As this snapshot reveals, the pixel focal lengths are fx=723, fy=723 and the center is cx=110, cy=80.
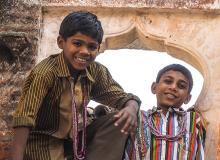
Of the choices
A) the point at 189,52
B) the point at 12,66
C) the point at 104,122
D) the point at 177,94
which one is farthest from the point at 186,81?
the point at 12,66

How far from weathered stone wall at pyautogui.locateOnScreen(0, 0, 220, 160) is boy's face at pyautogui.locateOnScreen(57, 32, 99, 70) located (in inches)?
35.8

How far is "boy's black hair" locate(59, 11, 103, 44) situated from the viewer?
401cm

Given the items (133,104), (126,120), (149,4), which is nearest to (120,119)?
(126,120)

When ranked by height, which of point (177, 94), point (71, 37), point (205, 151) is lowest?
point (205, 151)

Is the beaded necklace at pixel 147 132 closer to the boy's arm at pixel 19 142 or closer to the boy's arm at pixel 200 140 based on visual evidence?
the boy's arm at pixel 200 140

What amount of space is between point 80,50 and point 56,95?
0.28 metres

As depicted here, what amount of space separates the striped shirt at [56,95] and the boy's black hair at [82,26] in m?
0.15

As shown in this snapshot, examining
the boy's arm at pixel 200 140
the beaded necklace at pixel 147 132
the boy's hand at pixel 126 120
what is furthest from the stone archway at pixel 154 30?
the boy's hand at pixel 126 120

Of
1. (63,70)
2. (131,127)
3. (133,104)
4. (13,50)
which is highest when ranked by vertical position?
(13,50)

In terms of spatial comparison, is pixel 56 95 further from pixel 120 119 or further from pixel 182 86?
pixel 182 86

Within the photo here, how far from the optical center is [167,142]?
4.36m

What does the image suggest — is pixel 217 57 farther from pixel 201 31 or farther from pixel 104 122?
pixel 104 122

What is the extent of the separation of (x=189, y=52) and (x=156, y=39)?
0.25 metres

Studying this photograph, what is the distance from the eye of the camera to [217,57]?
4953mm
